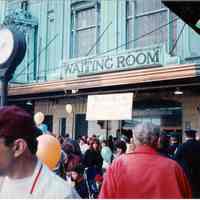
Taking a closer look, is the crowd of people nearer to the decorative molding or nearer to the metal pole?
the metal pole

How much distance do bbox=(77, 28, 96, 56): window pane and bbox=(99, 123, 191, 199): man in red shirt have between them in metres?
13.4

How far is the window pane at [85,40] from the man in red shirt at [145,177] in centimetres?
1339

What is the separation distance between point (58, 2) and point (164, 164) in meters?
16.0

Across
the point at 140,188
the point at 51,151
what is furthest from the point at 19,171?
the point at 51,151

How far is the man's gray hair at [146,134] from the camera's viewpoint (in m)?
3.70

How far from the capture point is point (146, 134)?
372 centimetres

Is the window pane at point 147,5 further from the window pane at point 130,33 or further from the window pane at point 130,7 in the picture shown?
the window pane at point 130,33

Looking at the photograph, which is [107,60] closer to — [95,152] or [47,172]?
[95,152]

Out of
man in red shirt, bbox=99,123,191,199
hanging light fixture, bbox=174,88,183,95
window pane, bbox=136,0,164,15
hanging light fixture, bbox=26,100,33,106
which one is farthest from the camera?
hanging light fixture, bbox=26,100,33,106

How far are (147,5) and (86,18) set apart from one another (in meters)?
3.20

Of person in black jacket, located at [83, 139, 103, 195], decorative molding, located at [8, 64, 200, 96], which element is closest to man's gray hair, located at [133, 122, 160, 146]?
person in black jacket, located at [83, 139, 103, 195]

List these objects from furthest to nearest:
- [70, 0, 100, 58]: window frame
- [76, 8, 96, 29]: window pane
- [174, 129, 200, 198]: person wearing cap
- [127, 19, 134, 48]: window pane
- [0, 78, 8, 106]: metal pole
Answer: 1. [76, 8, 96, 29]: window pane
2. [70, 0, 100, 58]: window frame
3. [127, 19, 134, 48]: window pane
4. [174, 129, 200, 198]: person wearing cap
5. [0, 78, 8, 106]: metal pole

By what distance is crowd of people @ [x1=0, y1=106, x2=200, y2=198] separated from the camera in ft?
6.66

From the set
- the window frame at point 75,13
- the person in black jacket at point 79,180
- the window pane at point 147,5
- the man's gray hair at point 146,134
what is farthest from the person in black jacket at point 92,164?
the window frame at point 75,13
